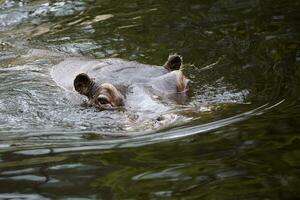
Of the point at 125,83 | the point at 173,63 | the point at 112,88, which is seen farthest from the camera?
the point at 173,63

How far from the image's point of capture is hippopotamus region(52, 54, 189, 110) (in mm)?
5604

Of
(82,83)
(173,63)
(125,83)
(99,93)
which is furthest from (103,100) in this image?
(173,63)

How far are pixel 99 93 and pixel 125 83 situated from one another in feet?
0.91

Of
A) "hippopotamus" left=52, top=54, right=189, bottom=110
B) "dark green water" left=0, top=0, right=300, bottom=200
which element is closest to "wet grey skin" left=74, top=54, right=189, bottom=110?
"hippopotamus" left=52, top=54, right=189, bottom=110

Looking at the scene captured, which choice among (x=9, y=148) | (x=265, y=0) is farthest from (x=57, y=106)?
(x=265, y=0)

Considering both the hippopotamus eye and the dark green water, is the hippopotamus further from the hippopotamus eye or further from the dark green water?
the dark green water

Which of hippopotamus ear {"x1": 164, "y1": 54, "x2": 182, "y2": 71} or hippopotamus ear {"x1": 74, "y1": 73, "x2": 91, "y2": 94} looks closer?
hippopotamus ear {"x1": 74, "y1": 73, "x2": 91, "y2": 94}

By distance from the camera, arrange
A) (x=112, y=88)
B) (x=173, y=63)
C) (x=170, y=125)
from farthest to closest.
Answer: (x=173, y=63), (x=112, y=88), (x=170, y=125)

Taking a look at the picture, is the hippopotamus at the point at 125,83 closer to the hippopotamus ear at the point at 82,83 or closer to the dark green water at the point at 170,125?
the hippopotamus ear at the point at 82,83

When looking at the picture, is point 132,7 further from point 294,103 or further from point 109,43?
point 294,103

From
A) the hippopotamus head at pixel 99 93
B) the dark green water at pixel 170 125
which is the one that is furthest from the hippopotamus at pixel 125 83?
the dark green water at pixel 170 125

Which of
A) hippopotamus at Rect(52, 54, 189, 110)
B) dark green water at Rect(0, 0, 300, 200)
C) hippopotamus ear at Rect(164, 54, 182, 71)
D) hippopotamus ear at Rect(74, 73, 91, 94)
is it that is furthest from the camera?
hippopotamus ear at Rect(164, 54, 182, 71)

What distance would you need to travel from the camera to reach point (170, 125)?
468cm

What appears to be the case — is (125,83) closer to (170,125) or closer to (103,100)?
(103,100)
